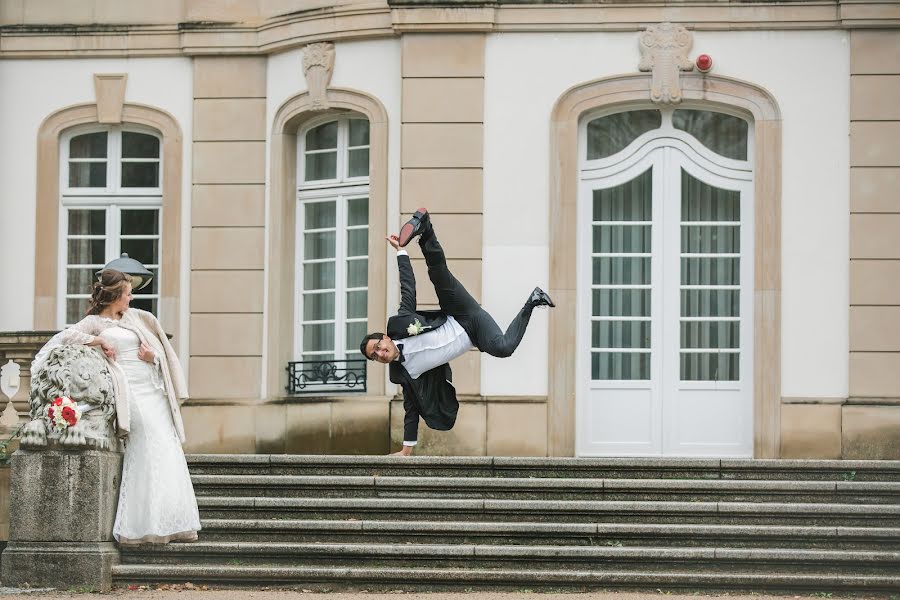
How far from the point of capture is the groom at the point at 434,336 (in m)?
13.1

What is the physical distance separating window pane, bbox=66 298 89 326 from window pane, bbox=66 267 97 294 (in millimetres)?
84

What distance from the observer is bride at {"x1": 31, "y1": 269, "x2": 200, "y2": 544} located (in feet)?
37.5

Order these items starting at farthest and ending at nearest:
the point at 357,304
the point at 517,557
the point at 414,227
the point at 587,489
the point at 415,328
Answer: the point at 357,304, the point at 415,328, the point at 414,227, the point at 587,489, the point at 517,557

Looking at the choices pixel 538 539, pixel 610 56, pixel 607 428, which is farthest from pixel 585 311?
pixel 538 539

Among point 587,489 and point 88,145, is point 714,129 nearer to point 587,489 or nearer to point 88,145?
point 587,489

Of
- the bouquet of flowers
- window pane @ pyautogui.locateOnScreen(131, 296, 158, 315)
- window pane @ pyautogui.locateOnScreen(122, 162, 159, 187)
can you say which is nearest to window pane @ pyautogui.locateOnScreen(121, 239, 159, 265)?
window pane @ pyautogui.locateOnScreen(131, 296, 158, 315)

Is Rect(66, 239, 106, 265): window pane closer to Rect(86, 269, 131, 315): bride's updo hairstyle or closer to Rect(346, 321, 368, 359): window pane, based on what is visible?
Rect(346, 321, 368, 359): window pane

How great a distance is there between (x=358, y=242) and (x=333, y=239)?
0.95ft

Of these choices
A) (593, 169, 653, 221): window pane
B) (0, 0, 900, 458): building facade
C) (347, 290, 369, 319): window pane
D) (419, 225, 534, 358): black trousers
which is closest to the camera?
(419, 225, 534, 358): black trousers

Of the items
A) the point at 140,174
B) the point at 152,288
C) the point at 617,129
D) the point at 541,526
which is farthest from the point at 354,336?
A: the point at 541,526

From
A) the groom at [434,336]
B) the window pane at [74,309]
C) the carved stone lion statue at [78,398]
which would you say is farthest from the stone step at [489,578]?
the window pane at [74,309]

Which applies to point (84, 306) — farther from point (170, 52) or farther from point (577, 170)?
point (577, 170)

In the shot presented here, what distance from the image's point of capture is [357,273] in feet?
54.7

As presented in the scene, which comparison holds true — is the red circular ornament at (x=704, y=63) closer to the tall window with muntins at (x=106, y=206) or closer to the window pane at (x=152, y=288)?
the tall window with muntins at (x=106, y=206)
